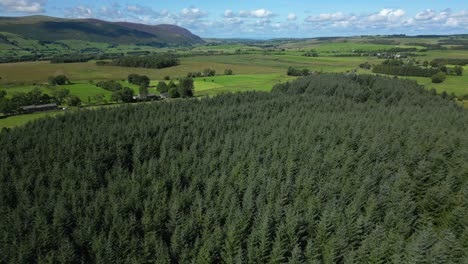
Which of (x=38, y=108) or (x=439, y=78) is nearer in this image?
(x=38, y=108)

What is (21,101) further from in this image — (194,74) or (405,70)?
(405,70)

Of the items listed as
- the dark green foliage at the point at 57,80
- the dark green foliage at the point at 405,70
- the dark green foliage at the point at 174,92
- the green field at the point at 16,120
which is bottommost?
the green field at the point at 16,120

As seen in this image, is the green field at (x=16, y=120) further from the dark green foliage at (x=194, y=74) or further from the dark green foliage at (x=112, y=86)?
the dark green foliage at (x=194, y=74)

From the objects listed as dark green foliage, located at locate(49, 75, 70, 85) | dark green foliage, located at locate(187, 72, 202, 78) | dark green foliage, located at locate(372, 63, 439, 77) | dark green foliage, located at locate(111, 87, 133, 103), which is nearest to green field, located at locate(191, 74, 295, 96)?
dark green foliage, located at locate(187, 72, 202, 78)

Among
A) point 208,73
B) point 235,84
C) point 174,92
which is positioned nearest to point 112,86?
point 174,92

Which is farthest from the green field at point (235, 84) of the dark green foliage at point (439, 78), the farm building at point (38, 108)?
→ the dark green foliage at point (439, 78)

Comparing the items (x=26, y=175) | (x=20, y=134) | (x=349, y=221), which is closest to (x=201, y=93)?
(x=20, y=134)

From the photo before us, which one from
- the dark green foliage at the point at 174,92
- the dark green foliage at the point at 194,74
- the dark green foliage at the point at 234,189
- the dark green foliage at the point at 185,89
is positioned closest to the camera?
the dark green foliage at the point at 234,189

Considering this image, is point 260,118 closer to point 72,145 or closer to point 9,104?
point 72,145
